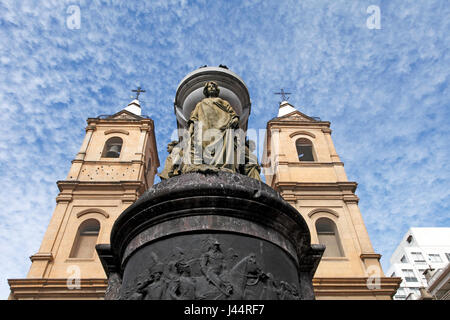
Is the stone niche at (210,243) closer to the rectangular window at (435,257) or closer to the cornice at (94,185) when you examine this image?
the cornice at (94,185)

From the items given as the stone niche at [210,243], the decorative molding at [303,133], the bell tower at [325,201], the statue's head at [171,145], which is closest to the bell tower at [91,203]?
the bell tower at [325,201]

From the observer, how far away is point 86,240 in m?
16.7

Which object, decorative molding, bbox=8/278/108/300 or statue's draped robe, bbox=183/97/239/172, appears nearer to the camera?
statue's draped robe, bbox=183/97/239/172

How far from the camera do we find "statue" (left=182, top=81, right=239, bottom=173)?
4.59 metres

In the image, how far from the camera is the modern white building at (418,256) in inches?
2143

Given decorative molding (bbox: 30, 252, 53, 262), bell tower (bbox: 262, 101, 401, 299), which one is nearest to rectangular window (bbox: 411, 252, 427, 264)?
bell tower (bbox: 262, 101, 401, 299)

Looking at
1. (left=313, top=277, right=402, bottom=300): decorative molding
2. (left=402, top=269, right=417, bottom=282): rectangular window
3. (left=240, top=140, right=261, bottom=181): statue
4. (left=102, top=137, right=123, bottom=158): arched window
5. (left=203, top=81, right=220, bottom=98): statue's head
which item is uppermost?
(left=402, top=269, right=417, bottom=282): rectangular window

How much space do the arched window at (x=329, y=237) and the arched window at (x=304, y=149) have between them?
5.80 m

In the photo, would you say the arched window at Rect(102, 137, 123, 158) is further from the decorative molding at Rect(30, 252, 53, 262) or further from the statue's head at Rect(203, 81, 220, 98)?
the statue's head at Rect(203, 81, 220, 98)

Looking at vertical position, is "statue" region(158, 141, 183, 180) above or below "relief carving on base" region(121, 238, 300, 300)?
above

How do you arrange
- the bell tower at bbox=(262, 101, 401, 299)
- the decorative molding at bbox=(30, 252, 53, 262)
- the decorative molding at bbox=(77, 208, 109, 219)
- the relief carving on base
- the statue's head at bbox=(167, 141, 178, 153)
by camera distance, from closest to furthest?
1. the relief carving on base
2. the statue's head at bbox=(167, 141, 178, 153)
3. the bell tower at bbox=(262, 101, 401, 299)
4. the decorative molding at bbox=(30, 252, 53, 262)
5. the decorative molding at bbox=(77, 208, 109, 219)

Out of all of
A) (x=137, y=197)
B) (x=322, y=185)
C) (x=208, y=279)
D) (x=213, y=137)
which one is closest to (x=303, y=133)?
(x=322, y=185)

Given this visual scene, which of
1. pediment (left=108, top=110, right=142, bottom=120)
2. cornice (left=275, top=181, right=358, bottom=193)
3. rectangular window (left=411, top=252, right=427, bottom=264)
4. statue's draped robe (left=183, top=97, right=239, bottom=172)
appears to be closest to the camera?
statue's draped robe (left=183, top=97, right=239, bottom=172)
